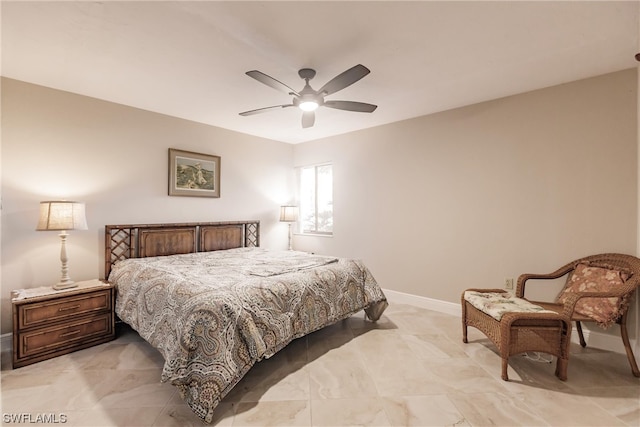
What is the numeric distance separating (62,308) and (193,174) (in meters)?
2.12

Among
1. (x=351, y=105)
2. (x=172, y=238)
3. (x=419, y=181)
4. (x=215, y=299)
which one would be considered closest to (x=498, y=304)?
(x=419, y=181)

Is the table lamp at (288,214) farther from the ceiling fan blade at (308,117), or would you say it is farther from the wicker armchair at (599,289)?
the wicker armchair at (599,289)

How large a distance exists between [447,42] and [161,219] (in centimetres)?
373

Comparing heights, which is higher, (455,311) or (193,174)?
(193,174)

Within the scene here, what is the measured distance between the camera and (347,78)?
83.3 inches

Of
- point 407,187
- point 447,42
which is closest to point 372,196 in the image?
point 407,187

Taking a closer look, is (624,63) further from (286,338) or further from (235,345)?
(235,345)

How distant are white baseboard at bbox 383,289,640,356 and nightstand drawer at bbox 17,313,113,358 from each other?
340cm

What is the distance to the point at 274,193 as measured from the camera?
5.21m

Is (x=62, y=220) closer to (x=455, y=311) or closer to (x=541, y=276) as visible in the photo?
(x=455, y=311)

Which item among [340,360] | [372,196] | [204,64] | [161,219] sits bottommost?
[340,360]

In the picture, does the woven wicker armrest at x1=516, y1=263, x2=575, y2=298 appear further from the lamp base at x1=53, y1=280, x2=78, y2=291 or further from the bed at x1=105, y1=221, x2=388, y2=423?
the lamp base at x1=53, y1=280, x2=78, y2=291

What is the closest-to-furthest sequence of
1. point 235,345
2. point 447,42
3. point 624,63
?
point 235,345 < point 447,42 < point 624,63

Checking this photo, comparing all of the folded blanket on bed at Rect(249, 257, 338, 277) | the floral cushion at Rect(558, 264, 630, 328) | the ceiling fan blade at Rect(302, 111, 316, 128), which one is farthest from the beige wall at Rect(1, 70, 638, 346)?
the ceiling fan blade at Rect(302, 111, 316, 128)
